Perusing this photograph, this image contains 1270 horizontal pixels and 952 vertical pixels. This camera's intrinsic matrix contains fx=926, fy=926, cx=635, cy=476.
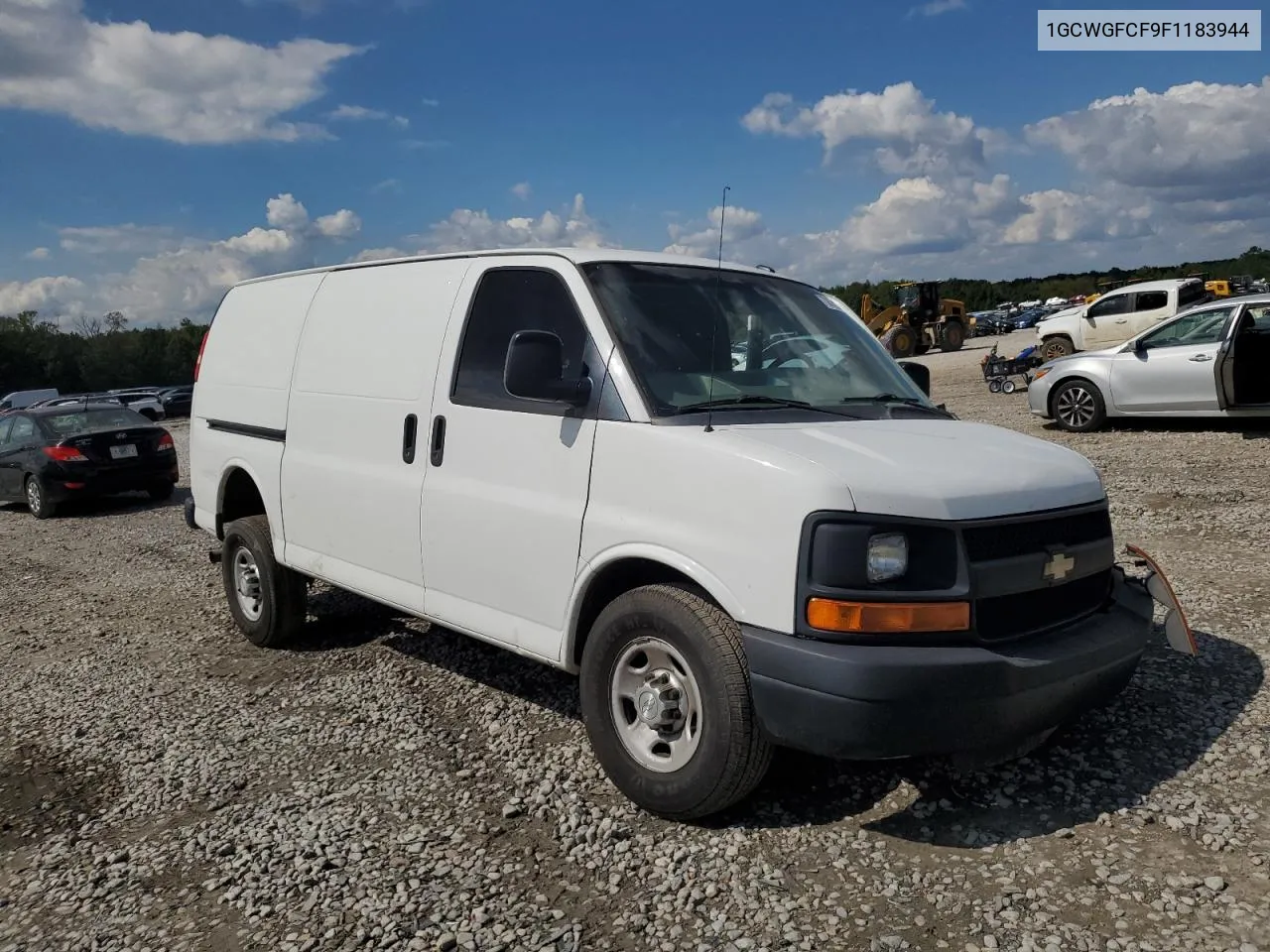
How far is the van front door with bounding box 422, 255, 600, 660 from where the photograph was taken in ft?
12.2

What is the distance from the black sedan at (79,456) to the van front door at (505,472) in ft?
34.7

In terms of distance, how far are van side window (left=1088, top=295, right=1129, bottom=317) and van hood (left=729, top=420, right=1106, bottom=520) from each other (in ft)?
66.0

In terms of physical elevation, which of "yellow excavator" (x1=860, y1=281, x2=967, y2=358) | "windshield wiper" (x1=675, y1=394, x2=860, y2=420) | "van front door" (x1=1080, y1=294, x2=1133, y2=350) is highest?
"yellow excavator" (x1=860, y1=281, x2=967, y2=358)

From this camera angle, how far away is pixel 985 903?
288cm

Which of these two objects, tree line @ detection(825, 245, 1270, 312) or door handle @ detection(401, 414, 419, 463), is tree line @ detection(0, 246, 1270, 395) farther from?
door handle @ detection(401, 414, 419, 463)

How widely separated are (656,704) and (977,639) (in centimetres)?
113

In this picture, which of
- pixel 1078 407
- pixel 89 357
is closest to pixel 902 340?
pixel 1078 407

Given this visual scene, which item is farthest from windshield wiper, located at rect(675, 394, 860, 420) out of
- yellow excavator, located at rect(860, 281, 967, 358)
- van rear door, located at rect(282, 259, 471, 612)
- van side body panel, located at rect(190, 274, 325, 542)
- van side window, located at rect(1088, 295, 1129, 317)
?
yellow excavator, located at rect(860, 281, 967, 358)

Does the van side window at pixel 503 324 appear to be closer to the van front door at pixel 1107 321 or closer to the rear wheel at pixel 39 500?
the rear wheel at pixel 39 500

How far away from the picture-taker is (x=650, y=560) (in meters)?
3.45

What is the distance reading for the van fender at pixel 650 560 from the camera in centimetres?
314

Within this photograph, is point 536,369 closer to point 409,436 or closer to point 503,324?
point 503,324

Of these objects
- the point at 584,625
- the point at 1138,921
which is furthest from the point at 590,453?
the point at 1138,921

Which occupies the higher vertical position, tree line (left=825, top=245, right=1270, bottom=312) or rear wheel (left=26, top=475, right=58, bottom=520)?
tree line (left=825, top=245, right=1270, bottom=312)
